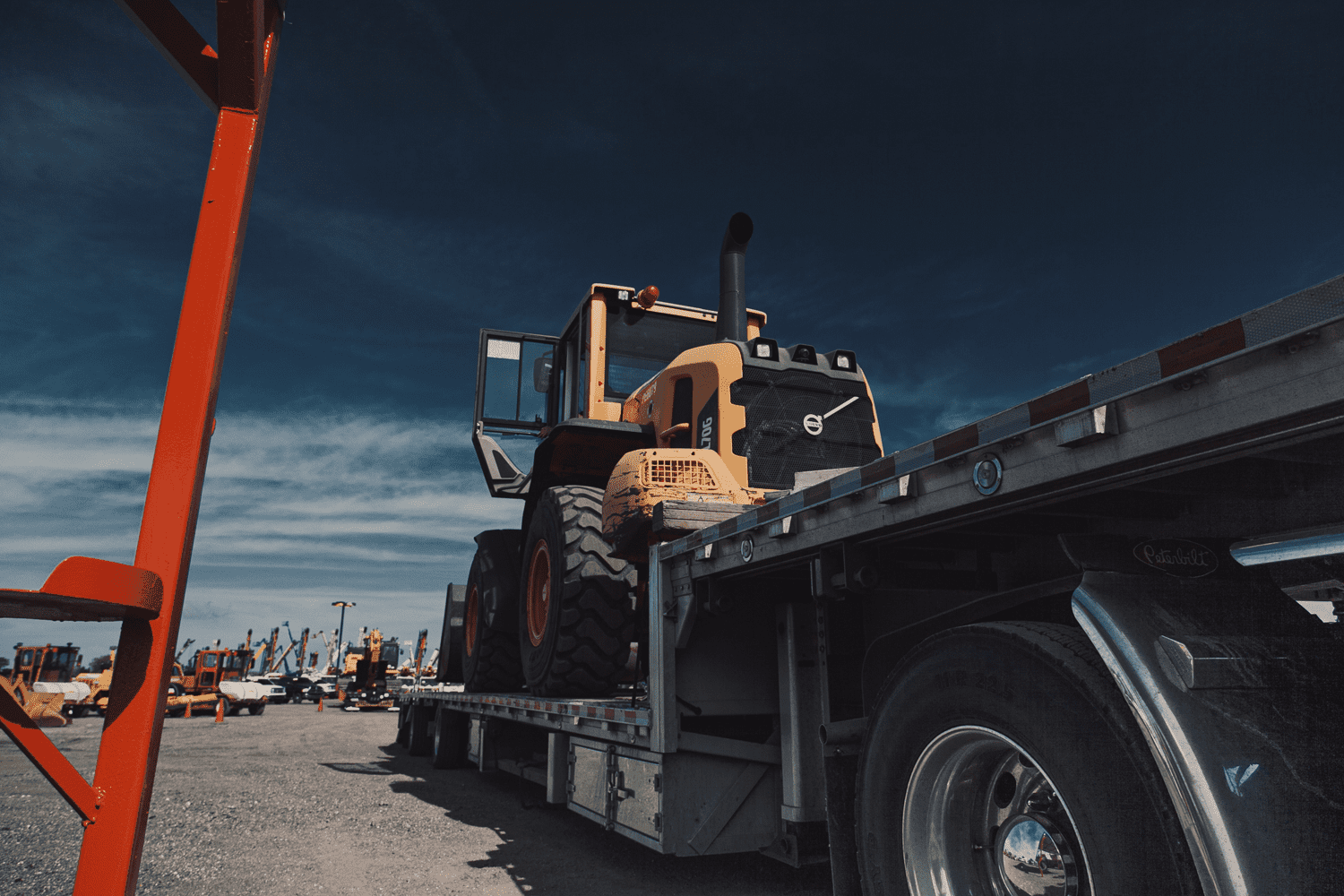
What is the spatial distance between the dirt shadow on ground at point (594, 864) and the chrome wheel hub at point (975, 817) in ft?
6.73

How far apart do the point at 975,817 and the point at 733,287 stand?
14.0 feet

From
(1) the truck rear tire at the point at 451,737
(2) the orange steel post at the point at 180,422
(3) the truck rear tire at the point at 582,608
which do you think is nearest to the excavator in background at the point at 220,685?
(1) the truck rear tire at the point at 451,737

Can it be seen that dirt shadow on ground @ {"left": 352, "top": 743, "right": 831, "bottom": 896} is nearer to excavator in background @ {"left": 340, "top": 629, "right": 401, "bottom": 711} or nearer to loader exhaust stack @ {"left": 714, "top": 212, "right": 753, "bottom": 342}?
loader exhaust stack @ {"left": 714, "top": 212, "right": 753, "bottom": 342}

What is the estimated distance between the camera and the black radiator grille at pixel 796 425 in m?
5.27

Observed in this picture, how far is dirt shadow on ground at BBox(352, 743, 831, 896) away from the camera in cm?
431

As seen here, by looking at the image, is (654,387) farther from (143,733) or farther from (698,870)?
(143,733)

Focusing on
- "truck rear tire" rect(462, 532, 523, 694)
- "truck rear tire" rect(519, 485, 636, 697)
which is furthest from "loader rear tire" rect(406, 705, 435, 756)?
"truck rear tire" rect(519, 485, 636, 697)

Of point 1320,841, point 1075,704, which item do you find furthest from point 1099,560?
point 1320,841

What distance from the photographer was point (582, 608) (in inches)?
205

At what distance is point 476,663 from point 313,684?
38.0 metres

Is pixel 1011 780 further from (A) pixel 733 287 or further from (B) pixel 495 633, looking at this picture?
(B) pixel 495 633

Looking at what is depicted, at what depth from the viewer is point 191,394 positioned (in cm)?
194

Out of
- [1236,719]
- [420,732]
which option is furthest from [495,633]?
[1236,719]

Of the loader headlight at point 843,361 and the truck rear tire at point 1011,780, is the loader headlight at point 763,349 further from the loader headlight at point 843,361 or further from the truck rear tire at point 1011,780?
the truck rear tire at point 1011,780
